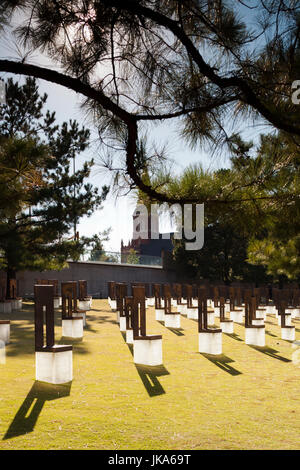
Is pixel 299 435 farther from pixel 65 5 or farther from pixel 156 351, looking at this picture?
pixel 65 5

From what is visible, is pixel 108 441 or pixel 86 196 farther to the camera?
pixel 86 196

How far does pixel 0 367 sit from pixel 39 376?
1.02 m

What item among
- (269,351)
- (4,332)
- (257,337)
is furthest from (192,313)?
(4,332)

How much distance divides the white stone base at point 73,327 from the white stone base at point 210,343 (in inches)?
102

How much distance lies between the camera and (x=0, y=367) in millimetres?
6379

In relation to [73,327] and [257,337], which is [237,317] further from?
[73,327]

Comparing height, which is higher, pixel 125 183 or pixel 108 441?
pixel 125 183

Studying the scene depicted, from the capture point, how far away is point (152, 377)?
6223 millimetres

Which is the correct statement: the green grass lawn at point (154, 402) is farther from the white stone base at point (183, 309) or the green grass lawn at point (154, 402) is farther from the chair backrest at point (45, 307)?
the white stone base at point (183, 309)

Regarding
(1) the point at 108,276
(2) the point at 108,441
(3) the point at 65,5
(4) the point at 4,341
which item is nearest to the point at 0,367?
(4) the point at 4,341

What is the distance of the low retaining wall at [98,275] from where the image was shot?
2353cm

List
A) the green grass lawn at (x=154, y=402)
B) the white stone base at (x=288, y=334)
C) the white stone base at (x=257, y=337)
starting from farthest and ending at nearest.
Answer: the white stone base at (x=288, y=334)
the white stone base at (x=257, y=337)
the green grass lawn at (x=154, y=402)

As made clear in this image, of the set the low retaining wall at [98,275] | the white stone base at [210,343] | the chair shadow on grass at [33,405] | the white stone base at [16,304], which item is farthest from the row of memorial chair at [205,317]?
the low retaining wall at [98,275]

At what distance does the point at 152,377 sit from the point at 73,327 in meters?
3.39
